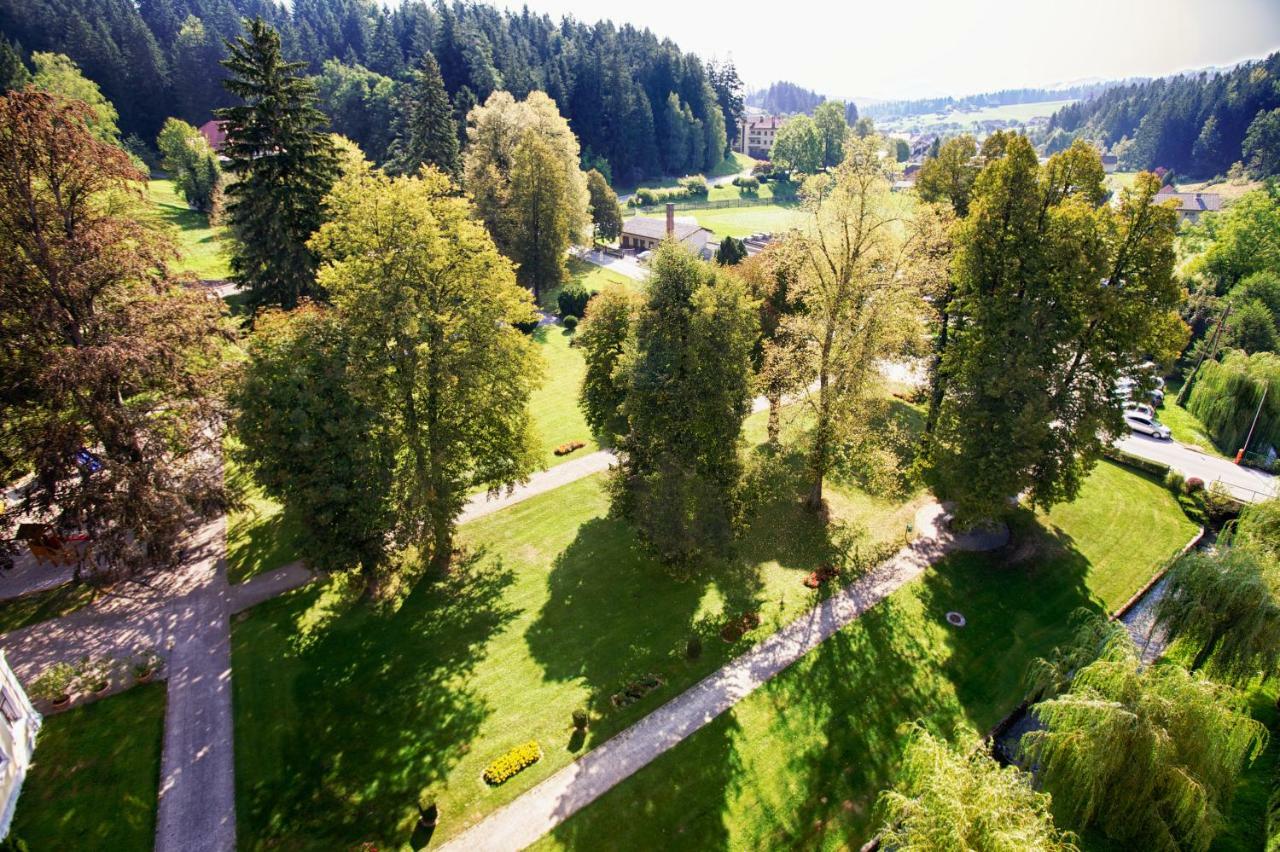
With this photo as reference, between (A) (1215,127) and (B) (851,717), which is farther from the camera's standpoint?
(A) (1215,127)

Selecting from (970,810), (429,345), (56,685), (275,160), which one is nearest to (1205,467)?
(970,810)

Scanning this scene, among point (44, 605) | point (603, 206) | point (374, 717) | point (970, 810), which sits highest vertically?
point (603, 206)

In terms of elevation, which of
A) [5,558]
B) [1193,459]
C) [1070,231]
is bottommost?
[1193,459]

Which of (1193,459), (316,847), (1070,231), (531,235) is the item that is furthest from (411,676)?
(1193,459)

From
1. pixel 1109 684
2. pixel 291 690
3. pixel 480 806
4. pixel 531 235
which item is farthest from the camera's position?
pixel 531 235

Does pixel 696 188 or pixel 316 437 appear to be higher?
pixel 696 188

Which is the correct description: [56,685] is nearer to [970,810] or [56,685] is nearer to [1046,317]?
[970,810]

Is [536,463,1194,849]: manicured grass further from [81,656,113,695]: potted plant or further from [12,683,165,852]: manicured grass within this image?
[81,656,113,695]: potted plant

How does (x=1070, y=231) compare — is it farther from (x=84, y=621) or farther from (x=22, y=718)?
(x=84, y=621)
